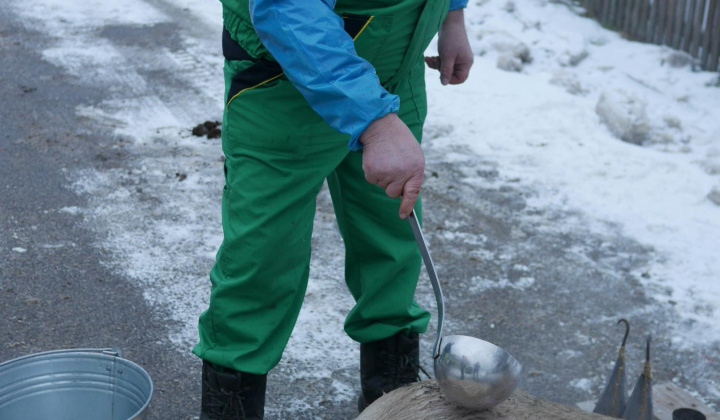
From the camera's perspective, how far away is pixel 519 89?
5.91 metres

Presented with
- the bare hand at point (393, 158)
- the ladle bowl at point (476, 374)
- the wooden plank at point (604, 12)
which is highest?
the bare hand at point (393, 158)

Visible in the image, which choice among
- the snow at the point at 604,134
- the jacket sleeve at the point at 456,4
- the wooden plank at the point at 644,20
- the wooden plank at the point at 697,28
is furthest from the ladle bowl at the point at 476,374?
the wooden plank at the point at 644,20

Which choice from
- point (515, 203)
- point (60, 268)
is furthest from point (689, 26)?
point (60, 268)

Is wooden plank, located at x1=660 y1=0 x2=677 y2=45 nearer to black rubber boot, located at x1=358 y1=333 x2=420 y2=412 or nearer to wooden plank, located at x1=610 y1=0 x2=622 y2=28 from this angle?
wooden plank, located at x1=610 y1=0 x2=622 y2=28

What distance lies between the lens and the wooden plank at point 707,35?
6.20 meters

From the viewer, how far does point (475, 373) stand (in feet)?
6.10

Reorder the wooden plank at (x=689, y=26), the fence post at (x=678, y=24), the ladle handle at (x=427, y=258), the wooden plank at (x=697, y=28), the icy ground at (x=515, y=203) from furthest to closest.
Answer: the fence post at (x=678, y=24) → the wooden plank at (x=689, y=26) → the wooden plank at (x=697, y=28) → the icy ground at (x=515, y=203) → the ladle handle at (x=427, y=258)

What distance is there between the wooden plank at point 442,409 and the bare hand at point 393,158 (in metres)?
0.44

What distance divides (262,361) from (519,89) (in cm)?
399

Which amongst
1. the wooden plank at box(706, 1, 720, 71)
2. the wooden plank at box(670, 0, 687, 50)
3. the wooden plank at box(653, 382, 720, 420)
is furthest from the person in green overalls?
the wooden plank at box(670, 0, 687, 50)

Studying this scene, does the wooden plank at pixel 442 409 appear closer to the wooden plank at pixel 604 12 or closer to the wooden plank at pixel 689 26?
the wooden plank at pixel 689 26

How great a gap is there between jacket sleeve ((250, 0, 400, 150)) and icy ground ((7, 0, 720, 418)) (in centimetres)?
130

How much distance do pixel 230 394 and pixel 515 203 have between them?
93.0 inches

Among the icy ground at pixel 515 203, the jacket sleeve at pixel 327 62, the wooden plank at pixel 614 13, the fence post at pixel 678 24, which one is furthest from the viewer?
the wooden plank at pixel 614 13
